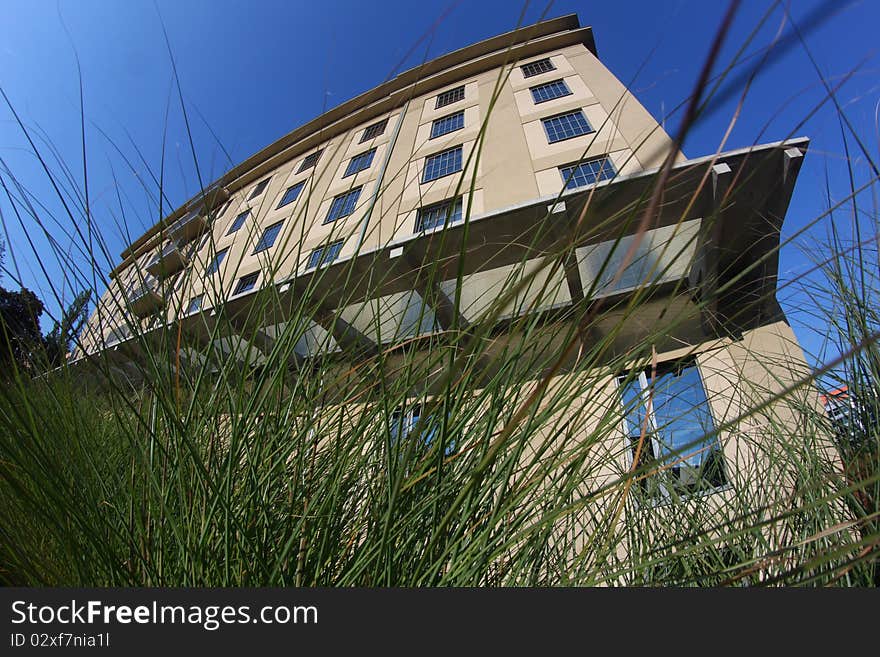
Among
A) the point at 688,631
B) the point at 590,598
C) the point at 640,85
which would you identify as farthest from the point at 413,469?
the point at 640,85

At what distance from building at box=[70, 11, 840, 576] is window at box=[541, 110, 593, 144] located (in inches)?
2.1

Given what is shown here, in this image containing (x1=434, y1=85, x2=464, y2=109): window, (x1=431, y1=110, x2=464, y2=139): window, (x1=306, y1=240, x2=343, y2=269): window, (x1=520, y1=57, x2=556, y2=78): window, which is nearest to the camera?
(x1=306, y1=240, x2=343, y2=269): window

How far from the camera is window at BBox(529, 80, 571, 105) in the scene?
9887 millimetres

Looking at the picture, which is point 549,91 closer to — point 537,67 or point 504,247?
point 537,67

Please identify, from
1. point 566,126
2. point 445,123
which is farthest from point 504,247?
point 445,123

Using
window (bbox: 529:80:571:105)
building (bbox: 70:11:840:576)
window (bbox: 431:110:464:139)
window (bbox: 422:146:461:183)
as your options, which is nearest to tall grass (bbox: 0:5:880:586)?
building (bbox: 70:11:840:576)

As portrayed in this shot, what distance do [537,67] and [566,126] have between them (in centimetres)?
457

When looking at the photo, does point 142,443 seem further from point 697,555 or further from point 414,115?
point 414,115

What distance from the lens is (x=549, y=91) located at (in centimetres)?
1026

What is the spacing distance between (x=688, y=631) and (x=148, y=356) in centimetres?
83

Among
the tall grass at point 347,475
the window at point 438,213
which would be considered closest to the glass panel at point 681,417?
the tall grass at point 347,475

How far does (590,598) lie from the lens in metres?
0.48

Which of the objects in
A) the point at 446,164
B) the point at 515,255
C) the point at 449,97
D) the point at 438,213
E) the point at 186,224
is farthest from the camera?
the point at 449,97

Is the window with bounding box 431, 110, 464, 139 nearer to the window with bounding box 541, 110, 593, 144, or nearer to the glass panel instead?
the window with bounding box 541, 110, 593, 144
